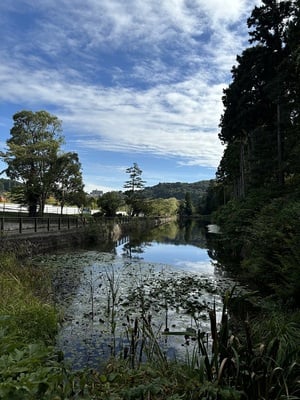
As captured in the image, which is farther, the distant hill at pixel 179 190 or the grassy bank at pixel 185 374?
the distant hill at pixel 179 190

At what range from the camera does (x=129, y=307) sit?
748 cm

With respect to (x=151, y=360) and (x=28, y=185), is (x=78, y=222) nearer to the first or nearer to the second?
(x=28, y=185)

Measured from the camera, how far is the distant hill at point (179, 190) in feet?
477

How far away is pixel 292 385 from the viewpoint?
2736 mm

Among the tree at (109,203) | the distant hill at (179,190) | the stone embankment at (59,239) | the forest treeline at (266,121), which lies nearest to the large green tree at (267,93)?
the forest treeline at (266,121)

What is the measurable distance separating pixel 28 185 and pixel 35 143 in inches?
179

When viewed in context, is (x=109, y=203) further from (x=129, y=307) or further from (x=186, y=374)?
(x=186, y=374)

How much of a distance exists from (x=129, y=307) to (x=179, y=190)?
148 meters

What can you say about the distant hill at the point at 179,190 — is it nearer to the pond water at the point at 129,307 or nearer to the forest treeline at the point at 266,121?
the forest treeline at the point at 266,121

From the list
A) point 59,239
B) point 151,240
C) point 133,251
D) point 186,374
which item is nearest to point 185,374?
point 186,374

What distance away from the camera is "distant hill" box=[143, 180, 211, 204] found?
145400 millimetres

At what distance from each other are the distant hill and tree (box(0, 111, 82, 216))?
10580cm

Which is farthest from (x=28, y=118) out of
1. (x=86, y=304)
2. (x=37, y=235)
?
(x=86, y=304)

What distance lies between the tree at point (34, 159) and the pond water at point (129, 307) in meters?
18.0
